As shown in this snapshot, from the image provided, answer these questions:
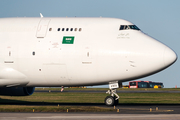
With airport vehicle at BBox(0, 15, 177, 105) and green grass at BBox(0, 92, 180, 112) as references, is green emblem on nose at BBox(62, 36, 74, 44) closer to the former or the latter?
airport vehicle at BBox(0, 15, 177, 105)

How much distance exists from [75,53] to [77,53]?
156 mm

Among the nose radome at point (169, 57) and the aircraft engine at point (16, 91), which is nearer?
the nose radome at point (169, 57)

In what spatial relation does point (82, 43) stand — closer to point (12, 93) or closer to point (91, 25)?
point (91, 25)

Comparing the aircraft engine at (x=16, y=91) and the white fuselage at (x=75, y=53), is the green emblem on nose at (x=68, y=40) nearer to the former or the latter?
the white fuselage at (x=75, y=53)

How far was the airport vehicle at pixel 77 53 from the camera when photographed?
26719mm

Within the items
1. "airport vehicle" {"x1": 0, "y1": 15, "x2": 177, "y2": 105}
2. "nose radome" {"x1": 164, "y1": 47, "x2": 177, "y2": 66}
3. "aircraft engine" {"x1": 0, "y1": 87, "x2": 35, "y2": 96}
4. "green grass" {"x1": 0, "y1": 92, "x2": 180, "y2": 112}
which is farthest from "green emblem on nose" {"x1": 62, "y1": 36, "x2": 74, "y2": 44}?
"nose radome" {"x1": 164, "y1": 47, "x2": 177, "y2": 66}

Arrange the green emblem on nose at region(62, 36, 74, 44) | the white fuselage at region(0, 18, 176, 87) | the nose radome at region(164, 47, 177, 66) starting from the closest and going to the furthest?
1. the nose radome at region(164, 47, 177, 66)
2. the white fuselage at region(0, 18, 176, 87)
3. the green emblem on nose at region(62, 36, 74, 44)

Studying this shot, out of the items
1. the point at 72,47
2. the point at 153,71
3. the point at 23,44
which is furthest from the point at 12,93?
the point at 153,71

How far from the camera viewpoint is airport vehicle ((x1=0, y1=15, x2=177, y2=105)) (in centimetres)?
2672

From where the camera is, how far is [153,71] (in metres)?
26.5

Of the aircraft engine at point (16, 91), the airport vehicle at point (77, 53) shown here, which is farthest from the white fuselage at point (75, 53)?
the aircraft engine at point (16, 91)

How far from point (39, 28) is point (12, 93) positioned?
6.67 meters

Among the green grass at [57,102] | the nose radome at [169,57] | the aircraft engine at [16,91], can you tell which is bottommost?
the green grass at [57,102]

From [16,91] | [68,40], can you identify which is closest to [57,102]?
[16,91]
